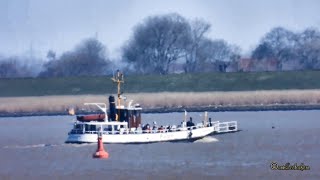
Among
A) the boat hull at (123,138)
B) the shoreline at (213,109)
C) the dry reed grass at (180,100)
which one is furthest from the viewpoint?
the dry reed grass at (180,100)

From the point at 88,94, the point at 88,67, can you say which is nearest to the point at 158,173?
the point at 88,94

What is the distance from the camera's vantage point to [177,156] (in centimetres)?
7069

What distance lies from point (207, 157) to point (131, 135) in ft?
40.3

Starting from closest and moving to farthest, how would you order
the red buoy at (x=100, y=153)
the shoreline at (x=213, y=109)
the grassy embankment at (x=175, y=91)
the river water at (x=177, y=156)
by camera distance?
the river water at (x=177, y=156) → the red buoy at (x=100, y=153) → the shoreline at (x=213, y=109) → the grassy embankment at (x=175, y=91)

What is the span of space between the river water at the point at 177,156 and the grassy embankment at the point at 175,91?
33.8m

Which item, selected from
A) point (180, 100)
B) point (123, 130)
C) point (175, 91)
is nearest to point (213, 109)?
point (180, 100)

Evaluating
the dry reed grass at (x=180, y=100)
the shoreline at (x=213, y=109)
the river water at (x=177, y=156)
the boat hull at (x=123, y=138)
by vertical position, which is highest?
the dry reed grass at (x=180, y=100)

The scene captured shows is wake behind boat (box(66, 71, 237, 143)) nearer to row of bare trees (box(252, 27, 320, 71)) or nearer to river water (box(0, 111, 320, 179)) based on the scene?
river water (box(0, 111, 320, 179))

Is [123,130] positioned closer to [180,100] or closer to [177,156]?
[177,156]

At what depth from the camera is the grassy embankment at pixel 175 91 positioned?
134m

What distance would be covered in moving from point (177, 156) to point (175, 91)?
73029 millimetres

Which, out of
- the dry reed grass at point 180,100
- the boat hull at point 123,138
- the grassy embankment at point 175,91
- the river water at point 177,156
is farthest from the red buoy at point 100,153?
the grassy embankment at point 175,91

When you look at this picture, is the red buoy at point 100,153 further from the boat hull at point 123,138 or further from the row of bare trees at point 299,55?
the row of bare trees at point 299,55

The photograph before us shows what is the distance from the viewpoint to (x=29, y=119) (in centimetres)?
12669
